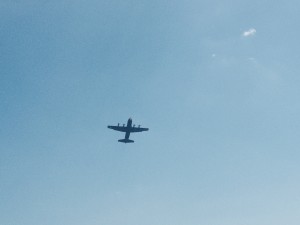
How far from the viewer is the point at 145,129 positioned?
5591 inches

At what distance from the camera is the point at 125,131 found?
142125 mm

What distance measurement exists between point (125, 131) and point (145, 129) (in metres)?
6.10
